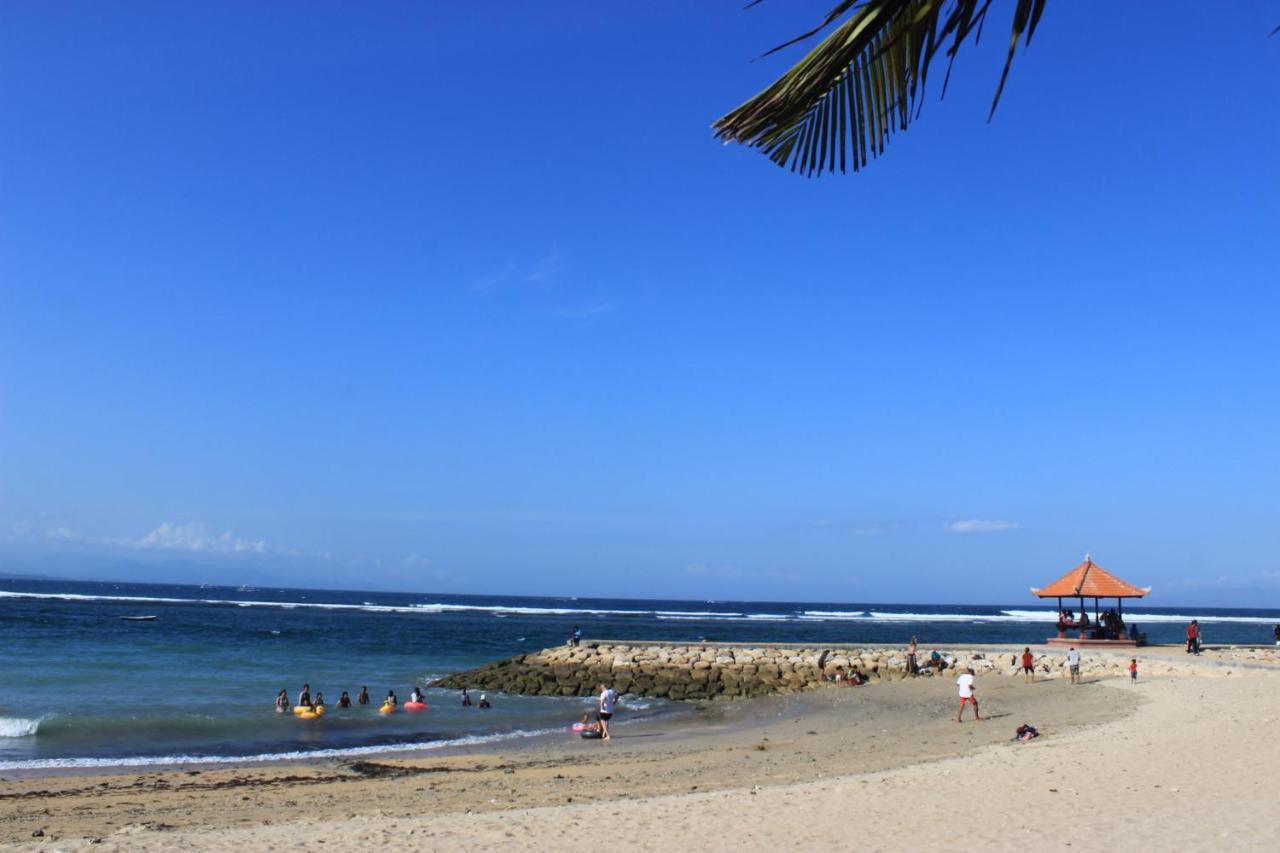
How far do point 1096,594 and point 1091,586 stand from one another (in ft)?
1.32

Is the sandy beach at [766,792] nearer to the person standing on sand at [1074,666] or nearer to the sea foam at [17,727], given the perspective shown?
the person standing on sand at [1074,666]

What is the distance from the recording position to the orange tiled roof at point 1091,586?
109ft

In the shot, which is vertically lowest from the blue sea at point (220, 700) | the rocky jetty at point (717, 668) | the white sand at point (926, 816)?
the blue sea at point (220, 700)

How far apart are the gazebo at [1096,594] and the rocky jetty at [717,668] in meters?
2.74

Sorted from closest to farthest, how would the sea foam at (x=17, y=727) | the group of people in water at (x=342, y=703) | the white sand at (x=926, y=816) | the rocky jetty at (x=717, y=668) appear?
1. the white sand at (x=926, y=816)
2. the sea foam at (x=17, y=727)
3. the group of people in water at (x=342, y=703)
4. the rocky jetty at (x=717, y=668)

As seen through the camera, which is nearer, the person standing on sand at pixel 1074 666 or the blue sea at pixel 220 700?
the blue sea at pixel 220 700

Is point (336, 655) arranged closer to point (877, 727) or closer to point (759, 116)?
point (877, 727)

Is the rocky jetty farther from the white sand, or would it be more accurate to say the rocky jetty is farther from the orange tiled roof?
the white sand

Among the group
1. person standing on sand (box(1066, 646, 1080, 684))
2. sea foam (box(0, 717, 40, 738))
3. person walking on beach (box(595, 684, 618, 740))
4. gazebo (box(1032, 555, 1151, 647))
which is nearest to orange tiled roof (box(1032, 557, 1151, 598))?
gazebo (box(1032, 555, 1151, 647))

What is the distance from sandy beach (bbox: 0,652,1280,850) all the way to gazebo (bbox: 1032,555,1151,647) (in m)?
11.4

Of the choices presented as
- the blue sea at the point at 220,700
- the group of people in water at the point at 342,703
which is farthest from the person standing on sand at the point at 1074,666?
the group of people in water at the point at 342,703

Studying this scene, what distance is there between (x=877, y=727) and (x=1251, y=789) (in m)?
10.2

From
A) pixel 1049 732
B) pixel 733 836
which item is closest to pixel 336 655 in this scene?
pixel 1049 732

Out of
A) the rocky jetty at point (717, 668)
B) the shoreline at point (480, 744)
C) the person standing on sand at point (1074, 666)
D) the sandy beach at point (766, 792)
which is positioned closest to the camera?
the sandy beach at point (766, 792)
